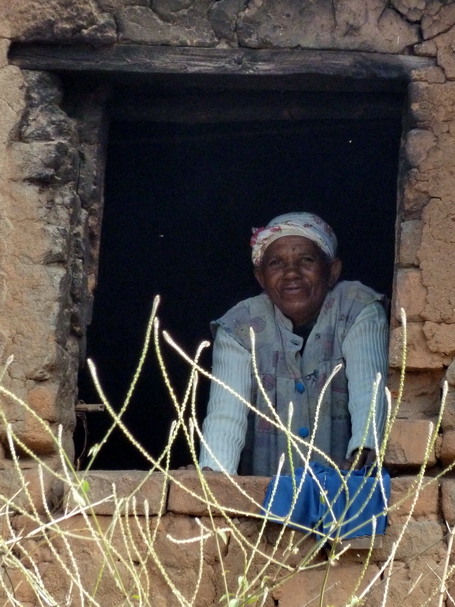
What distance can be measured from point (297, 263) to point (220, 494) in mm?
1516

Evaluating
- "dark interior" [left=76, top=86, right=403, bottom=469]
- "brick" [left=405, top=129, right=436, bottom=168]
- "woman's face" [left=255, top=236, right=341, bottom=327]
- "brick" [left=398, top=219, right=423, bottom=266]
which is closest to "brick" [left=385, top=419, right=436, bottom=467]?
"brick" [left=398, top=219, right=423, bottom=266]

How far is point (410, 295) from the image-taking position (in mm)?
4008

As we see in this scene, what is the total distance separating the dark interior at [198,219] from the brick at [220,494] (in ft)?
5.89

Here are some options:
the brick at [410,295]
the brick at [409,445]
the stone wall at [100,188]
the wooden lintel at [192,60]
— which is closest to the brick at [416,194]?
the stone wall at [100,188]

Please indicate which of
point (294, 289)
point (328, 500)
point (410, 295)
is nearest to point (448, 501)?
point (328, 500)

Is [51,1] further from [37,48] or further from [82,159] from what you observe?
[82,159]

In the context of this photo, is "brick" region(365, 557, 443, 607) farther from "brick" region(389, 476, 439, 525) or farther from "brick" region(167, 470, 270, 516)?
"brick" region(167, 470, 270, 516)

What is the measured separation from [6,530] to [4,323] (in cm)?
74

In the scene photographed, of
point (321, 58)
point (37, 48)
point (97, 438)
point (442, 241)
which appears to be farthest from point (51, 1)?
point (97, 438)

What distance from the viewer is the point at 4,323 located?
4.05 m

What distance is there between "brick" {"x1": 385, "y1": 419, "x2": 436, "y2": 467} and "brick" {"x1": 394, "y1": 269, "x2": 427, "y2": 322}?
0.38 m

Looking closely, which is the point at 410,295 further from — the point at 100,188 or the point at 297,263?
the point at 100,188

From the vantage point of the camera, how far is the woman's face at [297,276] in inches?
196

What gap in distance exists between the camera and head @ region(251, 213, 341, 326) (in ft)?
16.3
